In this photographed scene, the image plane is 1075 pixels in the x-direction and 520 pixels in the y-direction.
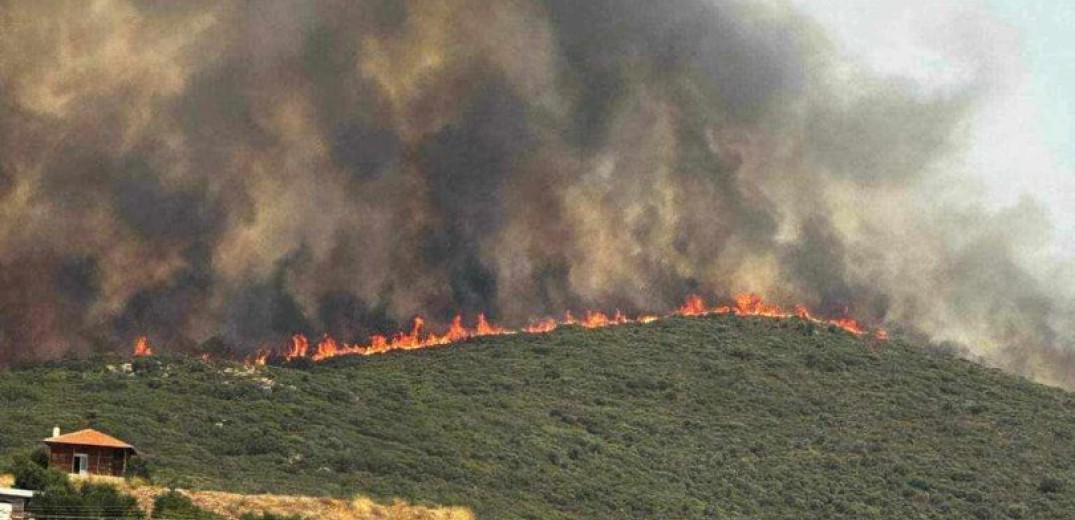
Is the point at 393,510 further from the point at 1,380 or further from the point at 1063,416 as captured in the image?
the point at 1063,416

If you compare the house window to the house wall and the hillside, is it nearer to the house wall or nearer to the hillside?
the house wall

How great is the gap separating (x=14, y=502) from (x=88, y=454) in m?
18.5

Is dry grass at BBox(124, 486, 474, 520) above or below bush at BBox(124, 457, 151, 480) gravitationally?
below

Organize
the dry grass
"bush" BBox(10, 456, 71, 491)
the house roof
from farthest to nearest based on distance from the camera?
1. the house roof
2. the dry grass
3. "bush" BBox(10, 456, 71, 491)

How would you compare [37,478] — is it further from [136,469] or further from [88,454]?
[136,469]

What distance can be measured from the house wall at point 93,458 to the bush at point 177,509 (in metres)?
8.51

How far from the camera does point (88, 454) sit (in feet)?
356

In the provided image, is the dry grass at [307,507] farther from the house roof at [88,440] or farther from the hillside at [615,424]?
the house roof at [88,440]

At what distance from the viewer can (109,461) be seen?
10888 cm

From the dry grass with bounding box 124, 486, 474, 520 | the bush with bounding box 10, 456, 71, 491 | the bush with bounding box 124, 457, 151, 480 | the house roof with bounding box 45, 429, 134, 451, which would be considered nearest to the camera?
the bush with bounding box 10, 456, 71, 491

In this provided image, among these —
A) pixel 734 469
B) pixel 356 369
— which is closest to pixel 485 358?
pixel 356 369

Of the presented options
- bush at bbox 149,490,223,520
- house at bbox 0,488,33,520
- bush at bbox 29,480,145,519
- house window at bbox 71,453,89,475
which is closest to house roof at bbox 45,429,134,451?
house window at bbox 71,453,89,475

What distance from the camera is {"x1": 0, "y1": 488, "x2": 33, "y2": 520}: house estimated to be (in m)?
87.0

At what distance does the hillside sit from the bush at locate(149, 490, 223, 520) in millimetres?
9026
